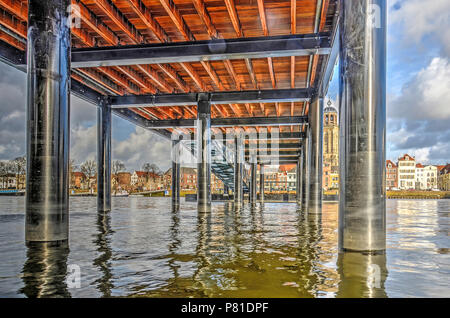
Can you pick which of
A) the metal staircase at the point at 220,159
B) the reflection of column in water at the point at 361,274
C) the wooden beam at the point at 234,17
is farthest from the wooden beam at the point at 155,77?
the reflection of column in water at the point at 361,274

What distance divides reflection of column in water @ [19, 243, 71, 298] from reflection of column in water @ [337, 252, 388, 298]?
12.7 feet

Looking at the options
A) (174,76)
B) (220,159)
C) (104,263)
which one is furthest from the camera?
(220,159)

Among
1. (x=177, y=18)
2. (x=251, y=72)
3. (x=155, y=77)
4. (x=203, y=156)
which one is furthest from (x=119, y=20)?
(x=203, y=156)

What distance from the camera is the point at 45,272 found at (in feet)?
23.2

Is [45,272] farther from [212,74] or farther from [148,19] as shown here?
[212,74]

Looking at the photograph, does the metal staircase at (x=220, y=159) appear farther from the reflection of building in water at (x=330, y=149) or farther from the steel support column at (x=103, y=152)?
the reflection of building in water at (x=330, y=149)

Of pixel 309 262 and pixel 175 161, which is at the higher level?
pixel 175 161

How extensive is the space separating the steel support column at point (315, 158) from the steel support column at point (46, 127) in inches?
768

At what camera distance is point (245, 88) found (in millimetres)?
27109

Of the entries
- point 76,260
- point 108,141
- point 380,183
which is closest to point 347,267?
point 380,183

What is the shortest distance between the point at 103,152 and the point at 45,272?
21.9 metres

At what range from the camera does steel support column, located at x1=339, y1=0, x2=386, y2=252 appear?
363 inches

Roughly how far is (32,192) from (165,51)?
9.48 metres

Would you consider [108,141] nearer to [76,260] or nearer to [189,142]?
[189,142]
